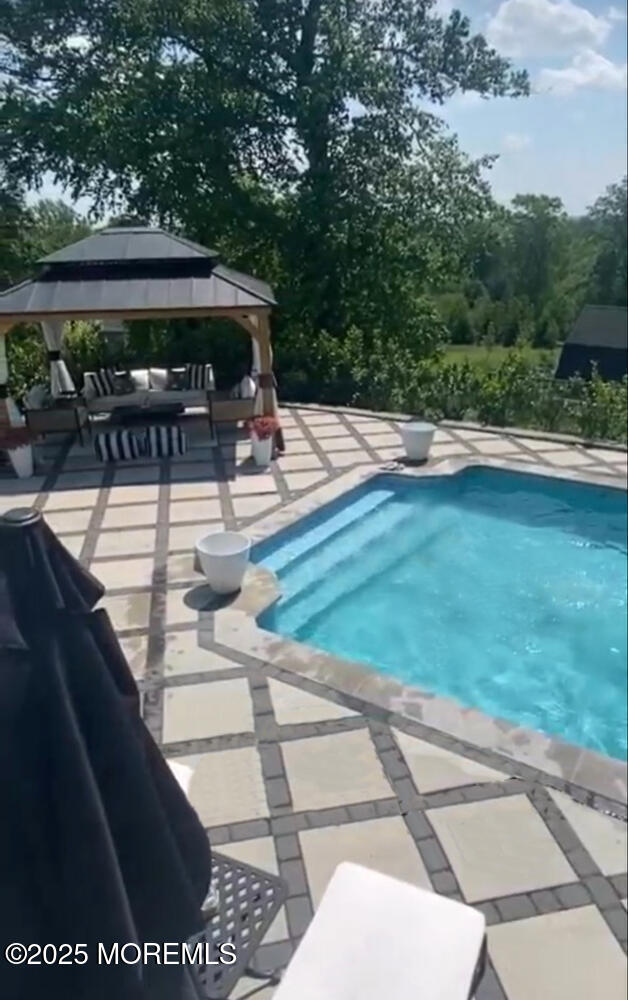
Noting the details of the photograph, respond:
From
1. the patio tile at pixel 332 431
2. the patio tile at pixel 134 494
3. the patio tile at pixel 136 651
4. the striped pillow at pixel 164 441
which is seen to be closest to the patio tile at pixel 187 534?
the patio tile at pixel 134 494

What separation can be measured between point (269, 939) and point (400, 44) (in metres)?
4.90

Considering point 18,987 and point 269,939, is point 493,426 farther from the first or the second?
point 18,987

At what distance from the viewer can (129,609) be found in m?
5.47

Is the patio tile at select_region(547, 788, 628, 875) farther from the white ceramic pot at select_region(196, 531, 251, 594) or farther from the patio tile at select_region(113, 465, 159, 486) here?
the patio tile at select_region(113, 465, 159, 486)

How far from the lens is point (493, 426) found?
10.7 meters

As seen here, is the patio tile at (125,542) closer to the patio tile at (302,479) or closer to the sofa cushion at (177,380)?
the patio tile at (302,479)

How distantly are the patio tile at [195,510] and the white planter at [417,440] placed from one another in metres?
2.73

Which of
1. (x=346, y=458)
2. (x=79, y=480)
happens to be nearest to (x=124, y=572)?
(x=79, y=480)

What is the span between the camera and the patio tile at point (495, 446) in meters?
9.48

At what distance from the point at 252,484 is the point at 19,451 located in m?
2.76

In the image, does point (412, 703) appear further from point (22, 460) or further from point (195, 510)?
point (22, 460)

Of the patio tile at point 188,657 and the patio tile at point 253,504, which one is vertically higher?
the patio tile at point 253,504

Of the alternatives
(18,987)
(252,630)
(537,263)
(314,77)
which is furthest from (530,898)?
(537,263)

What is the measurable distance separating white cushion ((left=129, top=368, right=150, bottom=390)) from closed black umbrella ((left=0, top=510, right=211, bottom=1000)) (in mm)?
9808
